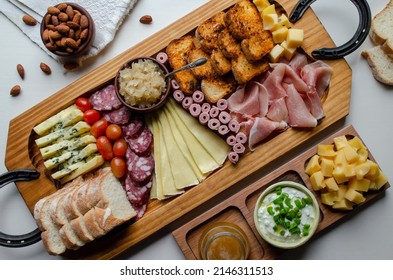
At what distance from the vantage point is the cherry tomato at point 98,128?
3275 mm

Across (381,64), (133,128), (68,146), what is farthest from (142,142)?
(381,64)

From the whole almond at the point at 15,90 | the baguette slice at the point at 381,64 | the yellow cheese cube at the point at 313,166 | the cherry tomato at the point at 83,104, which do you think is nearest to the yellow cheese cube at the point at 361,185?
the yellow cheese cube at the point at 313,166

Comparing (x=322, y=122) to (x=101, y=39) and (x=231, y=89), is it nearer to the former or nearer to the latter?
(x=231, y=89)

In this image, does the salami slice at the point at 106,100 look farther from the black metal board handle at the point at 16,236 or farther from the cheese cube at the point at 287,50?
the cheese cube at the point at 287,50

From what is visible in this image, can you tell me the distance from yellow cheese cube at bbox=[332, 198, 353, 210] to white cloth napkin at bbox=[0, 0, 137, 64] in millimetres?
1697

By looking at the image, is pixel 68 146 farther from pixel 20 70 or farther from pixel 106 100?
pixel 20 70

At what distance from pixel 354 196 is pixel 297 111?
583mm

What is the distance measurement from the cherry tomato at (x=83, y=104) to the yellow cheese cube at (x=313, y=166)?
1.37 meters

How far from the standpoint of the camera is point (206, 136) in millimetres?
3236

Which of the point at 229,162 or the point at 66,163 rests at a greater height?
the point at 66,163

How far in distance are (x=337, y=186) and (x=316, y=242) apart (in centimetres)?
39

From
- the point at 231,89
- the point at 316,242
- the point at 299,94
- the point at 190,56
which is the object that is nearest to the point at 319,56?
the point at 299,94

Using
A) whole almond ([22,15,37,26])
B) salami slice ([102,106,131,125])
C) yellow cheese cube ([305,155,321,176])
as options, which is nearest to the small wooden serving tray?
yellow cheese cube ([305,155,321,176])

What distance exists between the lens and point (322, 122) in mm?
3178
